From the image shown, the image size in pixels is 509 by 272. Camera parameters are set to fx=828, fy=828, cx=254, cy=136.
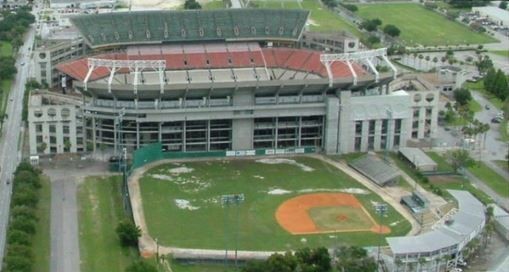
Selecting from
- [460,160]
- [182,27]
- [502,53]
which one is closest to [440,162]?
[460,160]

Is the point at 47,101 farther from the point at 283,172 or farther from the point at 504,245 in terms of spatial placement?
the point at 504,245

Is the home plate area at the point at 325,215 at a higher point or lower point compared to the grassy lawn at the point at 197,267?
higher

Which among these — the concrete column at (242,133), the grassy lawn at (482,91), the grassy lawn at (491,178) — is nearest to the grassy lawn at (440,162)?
the grassy lawn at (491,178)

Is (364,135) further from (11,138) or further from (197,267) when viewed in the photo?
(11,138)

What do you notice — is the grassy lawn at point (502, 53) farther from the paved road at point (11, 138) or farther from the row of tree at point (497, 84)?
the paved road at point (11, 138)

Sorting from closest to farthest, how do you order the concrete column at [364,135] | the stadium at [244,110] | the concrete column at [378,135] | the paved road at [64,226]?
1. the paved road at [64,226]
2. the stadium at [244,110]
3. the concrete column at [364,135]
4. the concrete column at [378,135]

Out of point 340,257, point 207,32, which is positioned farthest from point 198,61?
point 340,257
